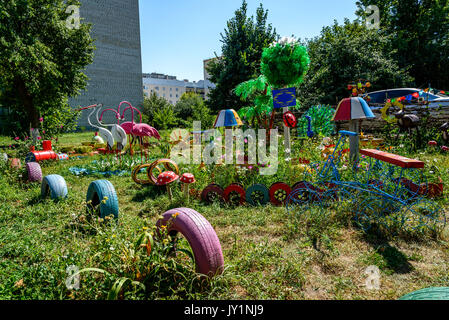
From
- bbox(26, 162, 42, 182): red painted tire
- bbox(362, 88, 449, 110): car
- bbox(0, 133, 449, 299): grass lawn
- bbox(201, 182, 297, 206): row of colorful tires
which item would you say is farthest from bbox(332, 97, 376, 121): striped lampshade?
bbox(26, 162, 42, 182): red painted tire

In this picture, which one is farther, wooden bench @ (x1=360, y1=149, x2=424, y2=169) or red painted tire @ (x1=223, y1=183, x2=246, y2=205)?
red painted tire @ (x1=223, y1=183, x2=246, y2=205)

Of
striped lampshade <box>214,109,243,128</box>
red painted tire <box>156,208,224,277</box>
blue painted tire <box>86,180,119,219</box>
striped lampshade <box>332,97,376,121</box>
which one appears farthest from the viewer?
striped lampshade <box>214,109,243,128</box>

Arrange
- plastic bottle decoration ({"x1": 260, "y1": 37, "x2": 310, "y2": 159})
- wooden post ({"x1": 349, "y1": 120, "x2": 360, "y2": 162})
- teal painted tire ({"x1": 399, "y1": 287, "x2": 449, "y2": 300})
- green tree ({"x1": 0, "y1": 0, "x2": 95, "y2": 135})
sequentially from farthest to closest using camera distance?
green tree ({"x1": 0, "y1": 0, "x2": 95, "y2": 135}), plastic bottle decoration ({"x1": 260, "y1": 37, "x2": 310, "y2": 159}), wooden post ({"x1": 349, "y1": 120, "x2": 360, "y2": 162}), teal painted tire ({"x1": 399, "y1": 287, "x2": 449, "y2": 300})

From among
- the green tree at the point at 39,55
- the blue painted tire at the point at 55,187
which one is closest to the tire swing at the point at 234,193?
the blue painted tire at the point at 55,187

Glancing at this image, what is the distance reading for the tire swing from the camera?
404cm

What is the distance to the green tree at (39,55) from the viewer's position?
9641 mm

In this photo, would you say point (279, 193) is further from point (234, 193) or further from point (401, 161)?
point (401, 161)

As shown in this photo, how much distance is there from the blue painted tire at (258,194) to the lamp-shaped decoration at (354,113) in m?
1.31

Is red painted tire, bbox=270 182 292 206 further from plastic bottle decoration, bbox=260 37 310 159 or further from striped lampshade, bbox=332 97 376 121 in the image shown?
plastic bottle decoration, bbox=260 37 310 159

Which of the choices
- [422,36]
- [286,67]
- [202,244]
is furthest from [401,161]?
[422,36]

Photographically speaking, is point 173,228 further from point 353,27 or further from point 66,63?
point 353,27

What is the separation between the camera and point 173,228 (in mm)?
2293

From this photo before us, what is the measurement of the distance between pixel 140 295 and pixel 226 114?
3.53m
